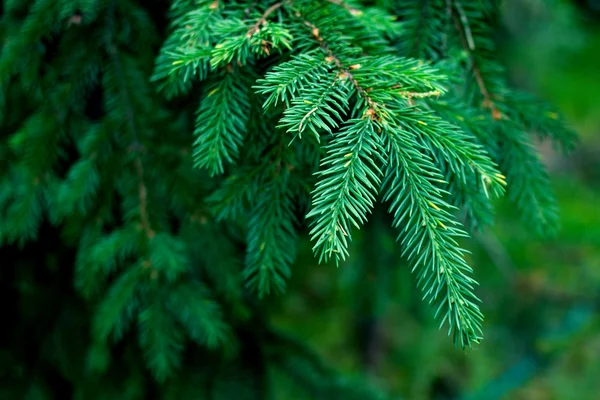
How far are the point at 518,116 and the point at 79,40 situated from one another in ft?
3.49

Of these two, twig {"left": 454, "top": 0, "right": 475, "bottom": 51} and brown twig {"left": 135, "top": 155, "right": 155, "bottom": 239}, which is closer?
twig {"left": 454, "top": 0, "right": 475, "bottom": 51}

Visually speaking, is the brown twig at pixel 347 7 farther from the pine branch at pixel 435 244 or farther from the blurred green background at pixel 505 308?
the blurred green background at pixel 505 308

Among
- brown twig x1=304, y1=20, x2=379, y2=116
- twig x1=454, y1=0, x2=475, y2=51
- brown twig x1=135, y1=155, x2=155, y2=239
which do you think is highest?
brown twig x1=304, y1=20, x2=379, y2=116

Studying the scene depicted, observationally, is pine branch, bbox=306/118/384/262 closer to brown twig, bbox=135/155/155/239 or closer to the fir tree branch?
the fir tree branch

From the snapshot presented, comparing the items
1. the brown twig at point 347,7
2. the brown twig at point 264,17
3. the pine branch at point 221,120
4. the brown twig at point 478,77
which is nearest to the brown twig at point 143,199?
the pine branch at point 221,120

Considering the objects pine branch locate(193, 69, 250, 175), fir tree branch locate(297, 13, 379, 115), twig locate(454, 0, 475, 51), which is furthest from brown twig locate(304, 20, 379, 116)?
twig locate(454, 0, 475, 51)

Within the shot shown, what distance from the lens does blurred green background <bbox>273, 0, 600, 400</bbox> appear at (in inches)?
103

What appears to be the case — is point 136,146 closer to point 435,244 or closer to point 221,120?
point 221,120

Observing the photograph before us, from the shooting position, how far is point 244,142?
3.43ft

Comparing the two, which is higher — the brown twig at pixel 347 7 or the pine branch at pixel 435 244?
the brown twig at pixel 347 7

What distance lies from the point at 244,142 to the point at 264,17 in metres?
0.24

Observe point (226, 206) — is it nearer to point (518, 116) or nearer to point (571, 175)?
point (518, 116)

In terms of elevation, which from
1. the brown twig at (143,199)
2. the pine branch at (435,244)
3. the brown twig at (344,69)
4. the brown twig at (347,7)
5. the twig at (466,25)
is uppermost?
the brown twig at (347,7)

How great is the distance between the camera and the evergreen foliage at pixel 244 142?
836 millimetres
